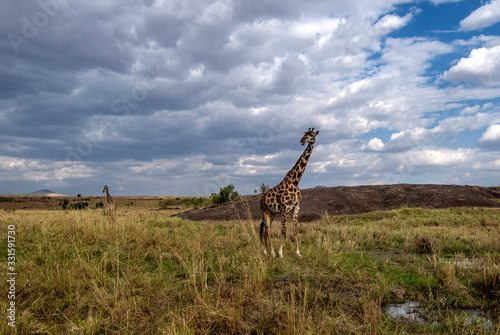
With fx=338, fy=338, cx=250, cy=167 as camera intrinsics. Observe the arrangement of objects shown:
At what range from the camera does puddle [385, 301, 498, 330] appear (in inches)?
171

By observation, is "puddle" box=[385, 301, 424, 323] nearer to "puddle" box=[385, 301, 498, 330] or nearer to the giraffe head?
"puddle" box=[385, 301, 498, 330]

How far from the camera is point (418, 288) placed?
574 centimetres

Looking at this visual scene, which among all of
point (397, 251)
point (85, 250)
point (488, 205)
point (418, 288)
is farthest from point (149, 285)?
point (488, 205)

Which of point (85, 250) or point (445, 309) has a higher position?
point (85, 250)

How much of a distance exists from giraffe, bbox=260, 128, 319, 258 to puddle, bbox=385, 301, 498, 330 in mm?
2881

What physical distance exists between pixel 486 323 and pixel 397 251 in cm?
530

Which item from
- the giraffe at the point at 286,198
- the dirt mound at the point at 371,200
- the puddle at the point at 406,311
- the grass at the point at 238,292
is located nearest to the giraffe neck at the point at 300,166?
the giraffe at the point at 286,198

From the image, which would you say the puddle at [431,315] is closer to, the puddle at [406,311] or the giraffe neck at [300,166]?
the puddle at [406,311]

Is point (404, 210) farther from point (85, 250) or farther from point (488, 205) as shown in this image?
point (85, 250)

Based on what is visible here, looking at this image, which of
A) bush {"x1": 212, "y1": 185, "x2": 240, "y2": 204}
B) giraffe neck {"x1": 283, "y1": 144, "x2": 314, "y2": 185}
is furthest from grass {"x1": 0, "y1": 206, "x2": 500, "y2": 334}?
bush {"x1": 212, "y1": 185, "x2": 240, "y2": 204}

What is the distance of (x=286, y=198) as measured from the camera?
26.0 ft

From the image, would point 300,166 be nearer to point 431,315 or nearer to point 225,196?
point 431,315

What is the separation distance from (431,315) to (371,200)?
2042 centimetres

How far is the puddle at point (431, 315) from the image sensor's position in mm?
4355
